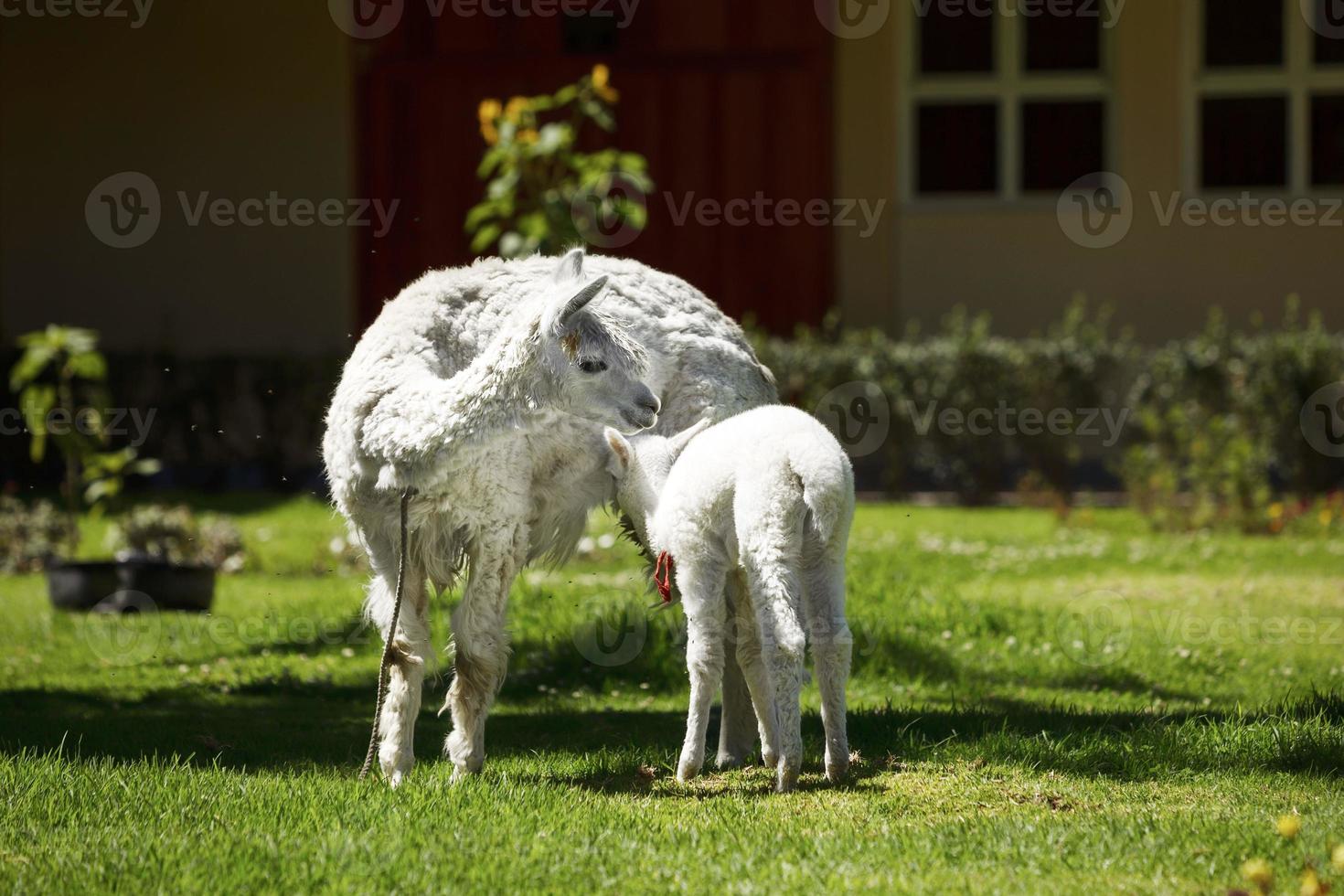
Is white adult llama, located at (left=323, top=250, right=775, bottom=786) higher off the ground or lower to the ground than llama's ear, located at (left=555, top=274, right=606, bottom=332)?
lower

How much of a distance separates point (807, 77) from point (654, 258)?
207cm

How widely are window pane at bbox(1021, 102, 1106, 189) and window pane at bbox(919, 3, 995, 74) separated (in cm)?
60

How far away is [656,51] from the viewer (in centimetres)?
1445

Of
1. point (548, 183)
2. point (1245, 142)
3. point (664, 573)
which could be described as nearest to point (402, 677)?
point (664, 573)

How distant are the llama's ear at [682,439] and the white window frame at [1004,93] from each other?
9.26 m

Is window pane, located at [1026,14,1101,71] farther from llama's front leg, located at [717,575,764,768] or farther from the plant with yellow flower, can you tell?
llama's front leg, located at [717,575,764,768]

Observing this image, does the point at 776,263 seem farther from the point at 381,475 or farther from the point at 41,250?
the point at 381,475

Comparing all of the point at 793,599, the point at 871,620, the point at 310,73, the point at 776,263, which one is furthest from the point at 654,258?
the point at 793,599

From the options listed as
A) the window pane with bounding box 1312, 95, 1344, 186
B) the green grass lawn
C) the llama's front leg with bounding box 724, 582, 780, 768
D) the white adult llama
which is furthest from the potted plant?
the window pane with bounding box 1312, 95, 1344, 186

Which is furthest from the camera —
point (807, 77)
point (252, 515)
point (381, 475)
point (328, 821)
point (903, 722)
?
point (807, 77)

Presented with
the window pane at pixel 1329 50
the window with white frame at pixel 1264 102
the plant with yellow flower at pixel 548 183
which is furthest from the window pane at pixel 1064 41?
the plant with yellow flower at pixel 548 183

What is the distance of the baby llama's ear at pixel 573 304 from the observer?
4891 mm

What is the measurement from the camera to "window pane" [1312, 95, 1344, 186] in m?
14.2

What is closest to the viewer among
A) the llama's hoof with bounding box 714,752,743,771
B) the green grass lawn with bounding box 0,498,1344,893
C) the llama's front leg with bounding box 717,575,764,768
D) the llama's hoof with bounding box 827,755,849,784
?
the green grass lawn with bounding box 0,498,1344,893
